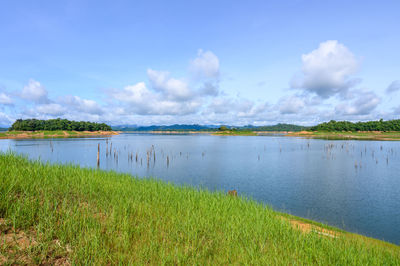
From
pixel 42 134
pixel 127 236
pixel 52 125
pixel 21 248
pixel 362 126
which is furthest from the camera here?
pixel 362 126

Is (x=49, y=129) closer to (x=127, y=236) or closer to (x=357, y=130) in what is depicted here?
(x=127, y=236)

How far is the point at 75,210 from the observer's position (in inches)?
273

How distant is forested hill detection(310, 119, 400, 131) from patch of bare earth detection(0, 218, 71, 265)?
182700 millimetres

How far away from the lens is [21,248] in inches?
198

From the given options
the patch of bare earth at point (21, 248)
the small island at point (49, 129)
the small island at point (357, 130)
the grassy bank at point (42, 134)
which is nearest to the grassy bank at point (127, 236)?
the patch of bare earth at point (21, 248)

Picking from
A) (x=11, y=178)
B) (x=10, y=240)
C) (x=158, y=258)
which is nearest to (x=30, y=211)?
(x=10, y=240)

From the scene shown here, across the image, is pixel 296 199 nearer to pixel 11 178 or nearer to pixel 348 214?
pixel 348 214

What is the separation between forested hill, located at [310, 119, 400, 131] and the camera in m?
143

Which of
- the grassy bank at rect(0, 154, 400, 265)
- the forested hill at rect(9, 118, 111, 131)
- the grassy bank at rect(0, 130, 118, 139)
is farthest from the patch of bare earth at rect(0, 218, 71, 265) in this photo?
the forested hill at rect(9, 118, 111, 131)

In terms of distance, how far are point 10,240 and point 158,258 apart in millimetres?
3671

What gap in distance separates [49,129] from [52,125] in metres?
3.56

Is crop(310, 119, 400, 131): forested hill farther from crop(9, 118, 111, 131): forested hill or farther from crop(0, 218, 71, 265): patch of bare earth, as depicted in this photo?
crop(0, 218, 71, 265): patch of bare earth

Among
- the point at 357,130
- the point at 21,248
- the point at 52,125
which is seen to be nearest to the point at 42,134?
the point at 52,125

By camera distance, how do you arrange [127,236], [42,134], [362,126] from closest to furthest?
[127,236]
[42,134]
[362,126]
